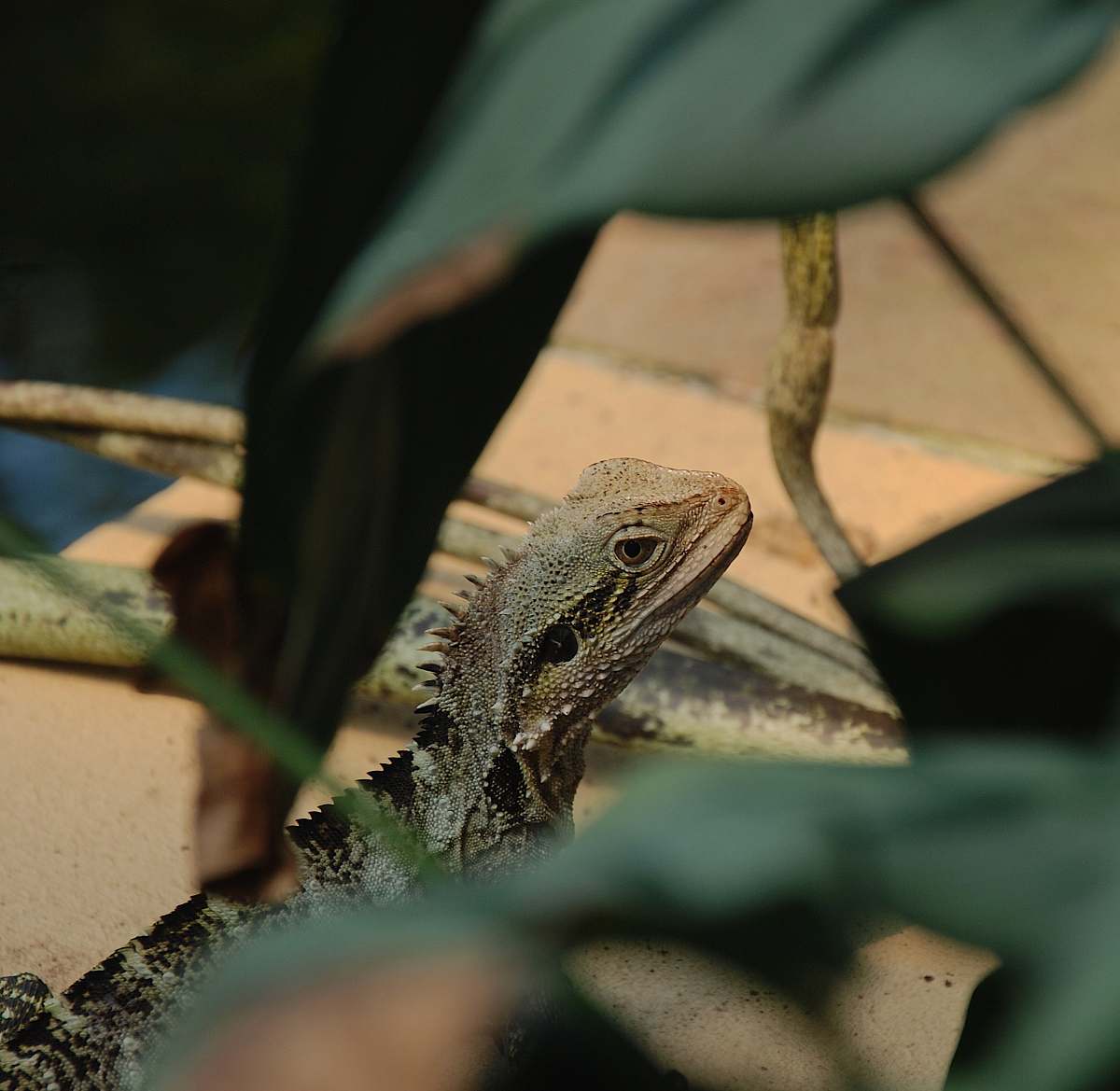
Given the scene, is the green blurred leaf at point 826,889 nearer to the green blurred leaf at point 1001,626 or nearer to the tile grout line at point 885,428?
the green blurred leaf at point 1001,626

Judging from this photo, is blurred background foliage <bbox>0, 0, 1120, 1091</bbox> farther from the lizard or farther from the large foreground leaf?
the lizard

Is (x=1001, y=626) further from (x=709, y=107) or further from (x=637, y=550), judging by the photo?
(x=637, y=550)

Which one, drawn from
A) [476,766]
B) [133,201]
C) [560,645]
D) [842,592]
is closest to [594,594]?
[560,645]

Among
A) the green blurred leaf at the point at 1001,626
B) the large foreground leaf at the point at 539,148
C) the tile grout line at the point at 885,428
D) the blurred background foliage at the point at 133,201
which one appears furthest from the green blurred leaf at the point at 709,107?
the blurred background foliage at the point at 133,201

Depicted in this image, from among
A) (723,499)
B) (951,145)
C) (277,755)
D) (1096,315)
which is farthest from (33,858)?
(1096,315)

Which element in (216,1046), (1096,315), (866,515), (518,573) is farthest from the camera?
(1096,315)

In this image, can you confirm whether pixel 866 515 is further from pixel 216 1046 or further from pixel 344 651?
pixel 216 1046

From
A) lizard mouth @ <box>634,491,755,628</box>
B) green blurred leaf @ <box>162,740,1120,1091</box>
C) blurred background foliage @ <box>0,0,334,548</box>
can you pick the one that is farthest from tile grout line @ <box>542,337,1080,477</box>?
A: green blurred leaf @ <box>162,740,1120,1091</box>

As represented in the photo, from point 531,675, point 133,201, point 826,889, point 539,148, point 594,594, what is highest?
point 539,148
